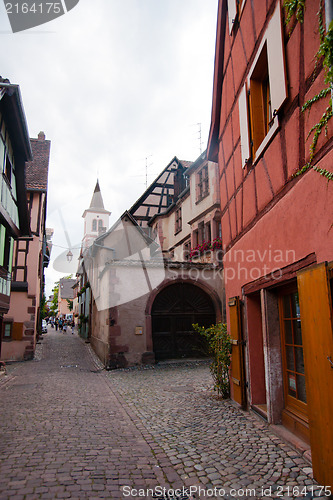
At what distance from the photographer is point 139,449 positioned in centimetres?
426

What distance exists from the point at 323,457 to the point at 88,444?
2730 millimetres

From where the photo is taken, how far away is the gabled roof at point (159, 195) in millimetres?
22719

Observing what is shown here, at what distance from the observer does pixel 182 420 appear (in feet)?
18.1

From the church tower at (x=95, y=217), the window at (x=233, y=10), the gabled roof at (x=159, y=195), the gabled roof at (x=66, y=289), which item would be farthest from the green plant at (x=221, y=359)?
the church tower at (x=95, y=217)

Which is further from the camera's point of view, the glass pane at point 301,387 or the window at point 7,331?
the window at point 7,331

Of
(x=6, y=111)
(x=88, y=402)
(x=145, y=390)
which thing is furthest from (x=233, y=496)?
(x=6, y=111)

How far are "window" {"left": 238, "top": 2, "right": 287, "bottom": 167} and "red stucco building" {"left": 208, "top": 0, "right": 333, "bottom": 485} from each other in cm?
2

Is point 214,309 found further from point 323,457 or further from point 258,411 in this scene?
point 323,457

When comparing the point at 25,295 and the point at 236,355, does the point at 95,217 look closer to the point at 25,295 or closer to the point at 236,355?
the point at 25,295

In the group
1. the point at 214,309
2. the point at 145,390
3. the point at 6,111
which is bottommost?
the point at 145,390

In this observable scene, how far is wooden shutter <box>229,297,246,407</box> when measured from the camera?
18.9 feet

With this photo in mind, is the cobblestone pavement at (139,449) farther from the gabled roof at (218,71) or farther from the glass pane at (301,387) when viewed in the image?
the gabled roof at (218,71)

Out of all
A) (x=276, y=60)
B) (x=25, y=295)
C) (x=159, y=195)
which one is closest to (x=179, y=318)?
(x=25, y=295)

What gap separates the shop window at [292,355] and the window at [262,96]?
82.7 inches
